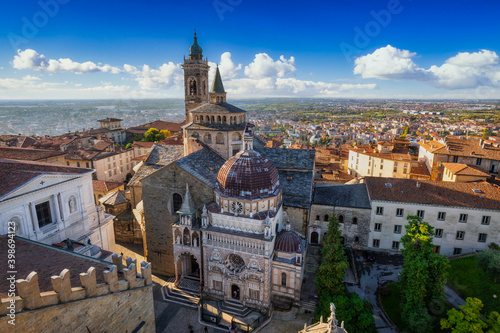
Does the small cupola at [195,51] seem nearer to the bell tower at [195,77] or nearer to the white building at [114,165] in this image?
Answer: the bell tower at [195,77]

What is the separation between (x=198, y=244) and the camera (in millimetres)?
28125

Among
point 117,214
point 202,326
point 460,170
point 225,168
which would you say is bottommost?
point 202,326

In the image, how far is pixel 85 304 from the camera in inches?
539

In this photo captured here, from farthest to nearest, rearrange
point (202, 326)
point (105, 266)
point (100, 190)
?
1. point (100, 190)
2. point (202, 326)
3. point (105, 266)

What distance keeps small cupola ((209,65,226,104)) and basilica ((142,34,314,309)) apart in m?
9.44

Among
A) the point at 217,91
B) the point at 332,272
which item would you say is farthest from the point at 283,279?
the point at 217,91

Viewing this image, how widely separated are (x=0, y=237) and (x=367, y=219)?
35.3 metres

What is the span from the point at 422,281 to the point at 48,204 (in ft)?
98.7

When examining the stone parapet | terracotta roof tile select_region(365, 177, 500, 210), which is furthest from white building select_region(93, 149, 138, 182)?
terracotta roof tile select_region(365, 177, 500, 210)

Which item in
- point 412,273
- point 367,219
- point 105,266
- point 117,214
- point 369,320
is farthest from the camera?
point 117,214

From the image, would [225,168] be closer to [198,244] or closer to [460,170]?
[198,244]

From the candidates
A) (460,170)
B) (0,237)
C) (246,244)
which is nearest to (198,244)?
(246,244)

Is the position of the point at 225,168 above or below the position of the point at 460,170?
above

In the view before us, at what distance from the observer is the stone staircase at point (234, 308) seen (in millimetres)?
26047
